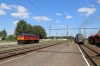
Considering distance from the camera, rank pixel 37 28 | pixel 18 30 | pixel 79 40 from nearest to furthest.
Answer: pixel 79 40
pixel 18 30
pixel 37 28

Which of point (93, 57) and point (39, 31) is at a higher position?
point (39, 31)

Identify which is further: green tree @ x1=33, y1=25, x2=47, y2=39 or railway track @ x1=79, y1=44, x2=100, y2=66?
green tree @ x1=33, y1=25, x2=47, y2=39

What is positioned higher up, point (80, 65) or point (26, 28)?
point (26, 28)

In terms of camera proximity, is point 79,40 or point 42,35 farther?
point 42,35

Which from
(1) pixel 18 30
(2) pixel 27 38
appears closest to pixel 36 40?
(2) pixel 27 38

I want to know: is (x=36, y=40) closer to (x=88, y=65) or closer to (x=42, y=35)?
(x=88, y=65)

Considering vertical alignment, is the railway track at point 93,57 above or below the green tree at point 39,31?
below

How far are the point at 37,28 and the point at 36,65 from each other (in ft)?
563

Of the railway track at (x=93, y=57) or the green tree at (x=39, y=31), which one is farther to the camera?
the green tree at (x=39, y=31)

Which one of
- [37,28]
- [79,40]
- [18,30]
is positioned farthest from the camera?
[37,28]

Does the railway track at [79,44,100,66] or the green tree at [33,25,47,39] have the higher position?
the green tree at [33,25,47,39]

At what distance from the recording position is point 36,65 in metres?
14.6

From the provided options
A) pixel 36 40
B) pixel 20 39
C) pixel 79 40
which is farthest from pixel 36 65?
pixel 36 40

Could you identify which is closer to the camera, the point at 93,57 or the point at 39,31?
the point at 93,57
